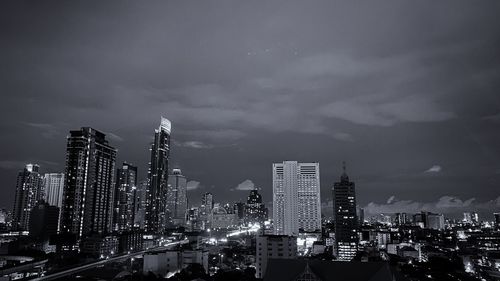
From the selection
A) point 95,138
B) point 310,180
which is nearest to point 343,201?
point 310,180

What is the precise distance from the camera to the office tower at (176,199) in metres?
158

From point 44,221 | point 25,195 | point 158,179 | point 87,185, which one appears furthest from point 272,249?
point 158,179

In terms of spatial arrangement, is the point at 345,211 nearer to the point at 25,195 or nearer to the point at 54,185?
the point at 25,195

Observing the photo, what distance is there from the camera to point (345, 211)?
81000 mm

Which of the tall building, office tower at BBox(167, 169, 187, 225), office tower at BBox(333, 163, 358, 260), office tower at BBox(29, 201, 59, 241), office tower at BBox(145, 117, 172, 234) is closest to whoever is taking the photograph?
office tower at BBox(333, 163, 358, 260)

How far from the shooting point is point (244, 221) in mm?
176250

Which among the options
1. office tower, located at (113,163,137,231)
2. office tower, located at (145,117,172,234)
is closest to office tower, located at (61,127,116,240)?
office tower, located at (113,163,137,231)

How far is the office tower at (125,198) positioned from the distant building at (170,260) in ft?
230

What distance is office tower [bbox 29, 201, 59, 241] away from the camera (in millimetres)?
85625

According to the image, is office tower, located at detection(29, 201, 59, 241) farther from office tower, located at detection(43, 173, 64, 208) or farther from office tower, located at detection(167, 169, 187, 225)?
office tower, located at detection(167, 169, 187, 225)

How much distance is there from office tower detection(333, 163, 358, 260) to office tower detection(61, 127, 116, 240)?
2122 inches

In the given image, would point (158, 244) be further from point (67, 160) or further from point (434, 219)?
point (434, 219)

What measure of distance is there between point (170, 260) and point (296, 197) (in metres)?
55.8

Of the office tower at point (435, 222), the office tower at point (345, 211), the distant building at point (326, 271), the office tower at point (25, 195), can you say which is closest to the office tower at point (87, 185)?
the office tower at point (25, 195)
